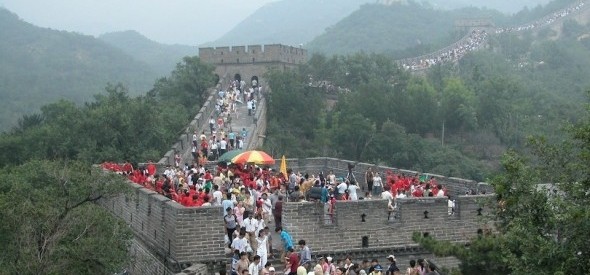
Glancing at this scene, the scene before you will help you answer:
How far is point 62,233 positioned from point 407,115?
4444 centimetres

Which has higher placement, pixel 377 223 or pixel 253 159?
pixel 253 159

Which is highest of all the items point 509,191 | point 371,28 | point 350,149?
point 371,28

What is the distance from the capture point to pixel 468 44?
89250mm

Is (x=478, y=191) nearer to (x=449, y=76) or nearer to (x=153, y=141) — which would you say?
(x=153, y=141)

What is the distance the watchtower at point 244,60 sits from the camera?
53.1 meters

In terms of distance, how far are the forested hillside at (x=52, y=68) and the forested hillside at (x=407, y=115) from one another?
4135cm

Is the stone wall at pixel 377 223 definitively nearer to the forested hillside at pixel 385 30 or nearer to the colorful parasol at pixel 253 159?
the colorful parasol at pixel 253 159

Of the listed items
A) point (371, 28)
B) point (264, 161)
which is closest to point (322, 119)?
point (264, 161)

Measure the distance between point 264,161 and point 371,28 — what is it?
10541 centimetres

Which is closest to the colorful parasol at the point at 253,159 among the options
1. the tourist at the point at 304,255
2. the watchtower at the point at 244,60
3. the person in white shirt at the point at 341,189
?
the person in white shirt at the point at 341,189

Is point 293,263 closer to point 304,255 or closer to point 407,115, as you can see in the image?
point 304,255

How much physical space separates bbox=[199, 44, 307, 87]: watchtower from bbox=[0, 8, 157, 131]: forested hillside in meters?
36.9

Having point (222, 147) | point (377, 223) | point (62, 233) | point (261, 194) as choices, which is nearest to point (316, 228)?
point (377, 223)

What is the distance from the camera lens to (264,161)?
2039cm
